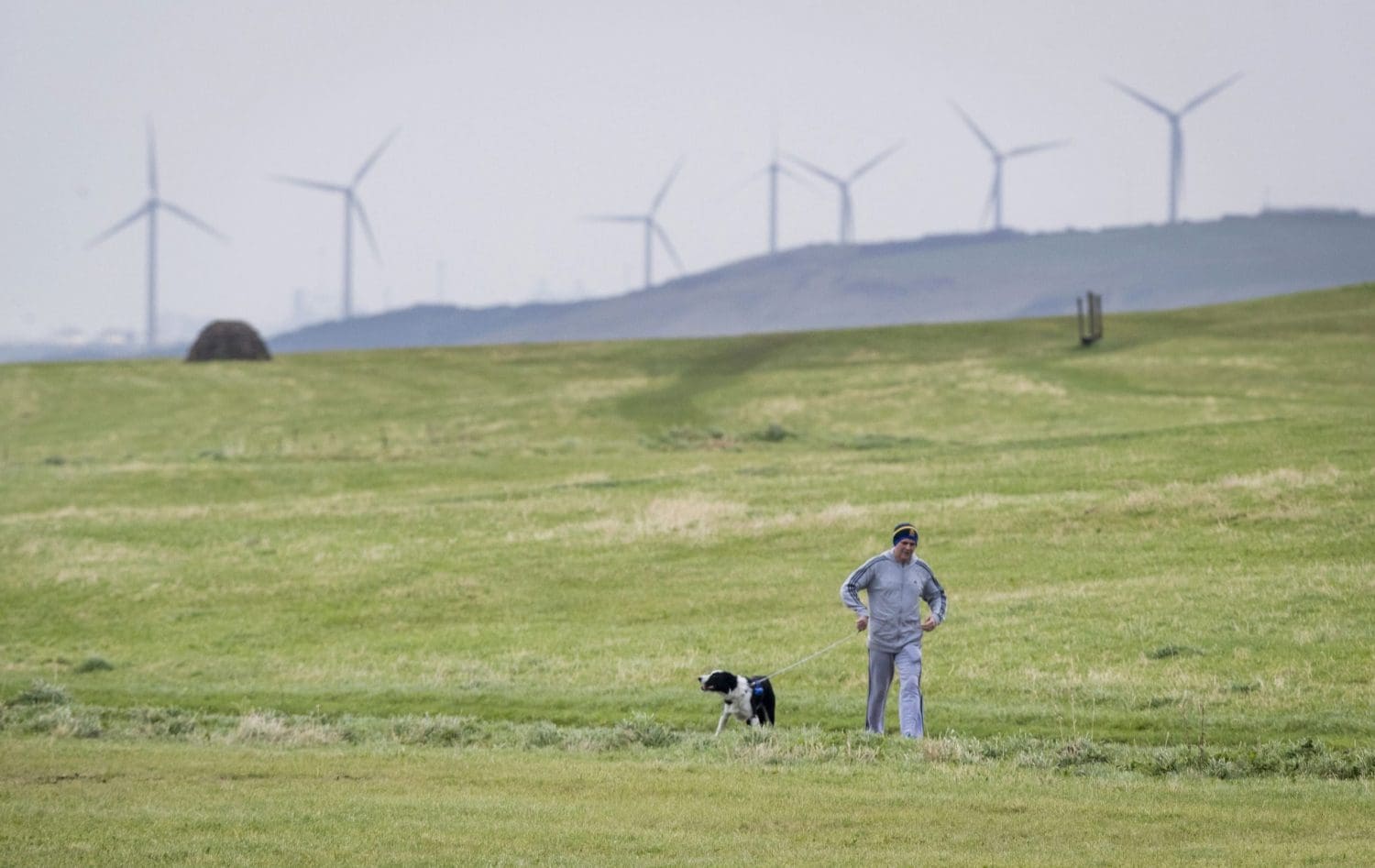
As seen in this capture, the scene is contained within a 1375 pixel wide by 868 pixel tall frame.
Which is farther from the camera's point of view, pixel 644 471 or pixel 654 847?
pixel 644 471

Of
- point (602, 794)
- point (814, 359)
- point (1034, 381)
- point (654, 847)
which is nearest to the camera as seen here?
point (654, 847)

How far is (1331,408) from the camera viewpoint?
63781 mm

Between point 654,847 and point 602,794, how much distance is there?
282 centimetres

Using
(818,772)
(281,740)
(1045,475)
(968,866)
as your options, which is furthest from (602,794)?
(1045,475)

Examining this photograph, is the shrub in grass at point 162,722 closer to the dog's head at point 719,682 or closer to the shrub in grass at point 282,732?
the shrub in grass at point 282,732

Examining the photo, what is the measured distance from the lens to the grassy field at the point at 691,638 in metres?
16.2

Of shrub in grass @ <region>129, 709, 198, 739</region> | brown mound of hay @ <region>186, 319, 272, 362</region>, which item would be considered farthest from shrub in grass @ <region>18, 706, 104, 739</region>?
brown mound of hay @ <region>186, 319, 272, 362</region>

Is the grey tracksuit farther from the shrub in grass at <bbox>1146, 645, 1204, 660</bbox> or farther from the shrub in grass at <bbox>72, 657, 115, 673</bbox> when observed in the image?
the shrub in grass at <bbox>72, 657, 115, 673</bbox>

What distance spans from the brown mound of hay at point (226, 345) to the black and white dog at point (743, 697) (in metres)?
100

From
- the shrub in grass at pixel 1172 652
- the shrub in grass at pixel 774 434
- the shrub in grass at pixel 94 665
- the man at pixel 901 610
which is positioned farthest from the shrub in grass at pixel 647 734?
the shrub in grass at pixel 774 434

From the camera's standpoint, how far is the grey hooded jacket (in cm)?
2103

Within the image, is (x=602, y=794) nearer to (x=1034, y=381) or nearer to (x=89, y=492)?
(x=89, y=492)

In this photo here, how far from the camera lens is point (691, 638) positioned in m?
→ 30.7

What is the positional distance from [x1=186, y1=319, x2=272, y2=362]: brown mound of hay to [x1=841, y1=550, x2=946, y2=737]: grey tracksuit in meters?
102
